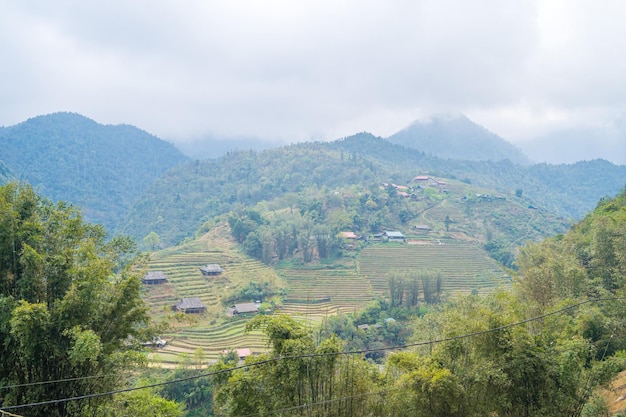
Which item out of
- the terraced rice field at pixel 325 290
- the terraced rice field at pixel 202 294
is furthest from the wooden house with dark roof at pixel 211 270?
the terraced rice field at pixel 325 290

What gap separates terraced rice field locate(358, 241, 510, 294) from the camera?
4903 centimetres

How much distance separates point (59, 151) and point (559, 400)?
437 feet

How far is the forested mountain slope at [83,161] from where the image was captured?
105 metres

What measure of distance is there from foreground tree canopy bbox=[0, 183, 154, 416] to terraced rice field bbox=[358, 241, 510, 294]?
39601 millimetres

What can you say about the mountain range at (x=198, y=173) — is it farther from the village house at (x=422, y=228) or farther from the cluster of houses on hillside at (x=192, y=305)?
the cluster of houses on hillside at (x=192, y=305)

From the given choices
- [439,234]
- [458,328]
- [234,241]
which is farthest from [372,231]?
[458,328]

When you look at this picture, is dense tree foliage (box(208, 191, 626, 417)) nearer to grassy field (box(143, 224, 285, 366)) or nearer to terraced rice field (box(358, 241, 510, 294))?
grassy field (box(143, 224, 285, 366))

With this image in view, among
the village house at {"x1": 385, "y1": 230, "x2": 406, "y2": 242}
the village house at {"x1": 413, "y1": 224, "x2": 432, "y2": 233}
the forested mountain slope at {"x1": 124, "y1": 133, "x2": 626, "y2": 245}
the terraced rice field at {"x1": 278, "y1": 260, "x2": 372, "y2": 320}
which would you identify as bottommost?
the terraced rice field at {"x1": 278, "y1": 260, "x2": 372, "y2": 320}

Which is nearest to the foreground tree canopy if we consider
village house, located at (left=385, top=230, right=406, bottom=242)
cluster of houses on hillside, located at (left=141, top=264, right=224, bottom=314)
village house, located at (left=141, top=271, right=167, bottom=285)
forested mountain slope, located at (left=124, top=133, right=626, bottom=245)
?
cluster of houses on hillside, located at (left=141, top=264, right=224, bottom=314)

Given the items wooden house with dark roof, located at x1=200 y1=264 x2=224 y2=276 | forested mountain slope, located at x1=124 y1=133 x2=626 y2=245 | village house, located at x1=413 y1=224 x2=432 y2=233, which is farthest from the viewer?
forested mountain slope, located at x1=124 y1=133 x2=626 y2=245

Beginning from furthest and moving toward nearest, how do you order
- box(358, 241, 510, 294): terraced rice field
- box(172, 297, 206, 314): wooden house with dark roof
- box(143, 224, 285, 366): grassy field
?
box(358, 241, 510, 294): terraced rice field, box(172, 297, 206, 314): wooden house with dark roof, box(143, 224, 285, 366): grassy field

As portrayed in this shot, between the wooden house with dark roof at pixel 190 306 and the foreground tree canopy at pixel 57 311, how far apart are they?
28.8m

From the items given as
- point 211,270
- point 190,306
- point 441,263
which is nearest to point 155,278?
point 211,270

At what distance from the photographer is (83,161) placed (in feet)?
389
